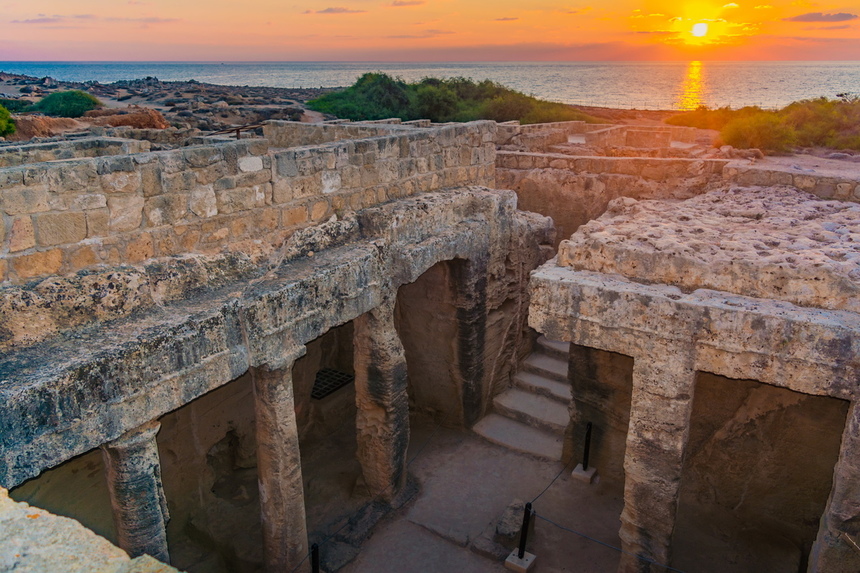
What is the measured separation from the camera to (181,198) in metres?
4.64

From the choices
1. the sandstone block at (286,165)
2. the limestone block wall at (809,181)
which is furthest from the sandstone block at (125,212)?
the limestone block wall at (809,181)

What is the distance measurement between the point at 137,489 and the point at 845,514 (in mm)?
4476

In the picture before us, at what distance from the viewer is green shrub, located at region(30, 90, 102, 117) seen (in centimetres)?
2027

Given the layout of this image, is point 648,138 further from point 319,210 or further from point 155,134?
point 319,210

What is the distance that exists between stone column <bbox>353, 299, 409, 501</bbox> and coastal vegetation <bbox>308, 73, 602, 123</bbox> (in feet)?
58.9

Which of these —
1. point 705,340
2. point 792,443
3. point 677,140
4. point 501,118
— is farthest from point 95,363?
point 501,118

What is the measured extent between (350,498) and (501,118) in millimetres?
19436

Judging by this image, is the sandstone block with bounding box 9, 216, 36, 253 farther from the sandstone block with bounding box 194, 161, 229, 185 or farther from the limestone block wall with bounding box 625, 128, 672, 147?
the limestone block wall with bounding box 625, 128, 672, 147

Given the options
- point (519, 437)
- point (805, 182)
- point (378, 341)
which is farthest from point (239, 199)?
point (805, 182)

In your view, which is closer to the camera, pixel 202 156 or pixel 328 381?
pixel 202 156

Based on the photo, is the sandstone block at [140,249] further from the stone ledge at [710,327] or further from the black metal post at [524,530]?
the black metal post at [524,530]

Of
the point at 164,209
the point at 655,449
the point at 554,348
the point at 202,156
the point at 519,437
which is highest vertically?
the point at 202,156

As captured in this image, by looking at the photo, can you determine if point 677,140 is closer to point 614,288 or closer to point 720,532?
point 720,532

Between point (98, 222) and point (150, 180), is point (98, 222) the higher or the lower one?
the lower one
